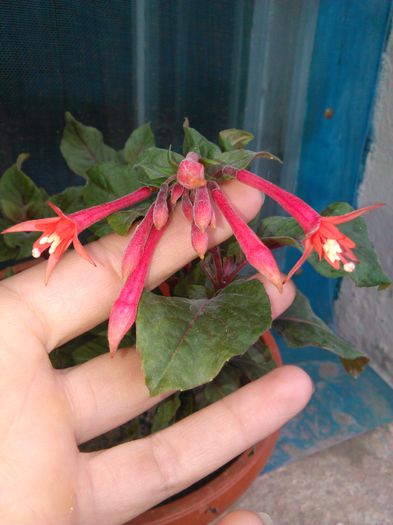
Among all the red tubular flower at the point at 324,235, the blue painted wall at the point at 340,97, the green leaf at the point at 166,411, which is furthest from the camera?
the blue painted wall at the point at 340,97

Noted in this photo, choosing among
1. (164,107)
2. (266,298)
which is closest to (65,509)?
(266,298)

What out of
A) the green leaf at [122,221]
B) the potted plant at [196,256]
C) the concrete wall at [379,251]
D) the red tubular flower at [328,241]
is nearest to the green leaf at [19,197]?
the potted plant at [196,256]

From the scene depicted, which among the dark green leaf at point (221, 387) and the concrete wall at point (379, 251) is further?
the concrete wall at point (379, 251)

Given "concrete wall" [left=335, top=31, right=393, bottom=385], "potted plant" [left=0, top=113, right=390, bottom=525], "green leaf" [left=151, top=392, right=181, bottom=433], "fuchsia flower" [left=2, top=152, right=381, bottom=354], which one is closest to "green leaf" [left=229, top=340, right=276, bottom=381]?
"potted plant" [left=0, top=113, right=390, bottom=525]

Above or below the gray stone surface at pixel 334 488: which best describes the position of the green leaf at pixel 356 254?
above

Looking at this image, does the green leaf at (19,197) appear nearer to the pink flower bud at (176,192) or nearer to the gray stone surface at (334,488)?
the pink flower bud at (176,192)

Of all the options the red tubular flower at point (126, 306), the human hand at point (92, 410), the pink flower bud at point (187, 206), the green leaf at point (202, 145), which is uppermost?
the green leaf at point (202, 145)

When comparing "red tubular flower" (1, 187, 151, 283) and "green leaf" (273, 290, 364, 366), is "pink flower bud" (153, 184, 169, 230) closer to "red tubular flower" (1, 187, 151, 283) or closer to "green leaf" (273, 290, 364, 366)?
"red tubular flower" (1, 187, 151, 283)
